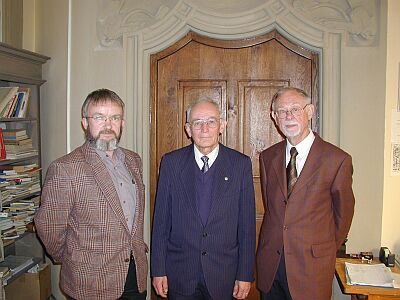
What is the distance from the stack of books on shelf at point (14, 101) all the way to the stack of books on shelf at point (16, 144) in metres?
0.12

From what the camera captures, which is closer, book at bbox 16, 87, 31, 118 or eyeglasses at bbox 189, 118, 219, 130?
eyeglasses at bbox 189, 118, 219, 130

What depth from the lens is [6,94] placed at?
2621mm

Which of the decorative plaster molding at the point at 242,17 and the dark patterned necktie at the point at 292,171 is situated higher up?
the decorative plaster molding at the point at 242,17

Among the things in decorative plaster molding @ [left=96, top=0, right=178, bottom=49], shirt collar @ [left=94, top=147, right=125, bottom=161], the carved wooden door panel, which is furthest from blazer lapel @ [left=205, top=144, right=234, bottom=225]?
decorative plaster molding @ [left=96, top=0, right=178, bottom=49]

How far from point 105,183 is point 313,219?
40.9 inches

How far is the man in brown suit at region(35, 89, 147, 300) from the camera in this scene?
5.85ft

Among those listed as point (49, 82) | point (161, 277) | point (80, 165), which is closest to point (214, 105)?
point (80, 165)

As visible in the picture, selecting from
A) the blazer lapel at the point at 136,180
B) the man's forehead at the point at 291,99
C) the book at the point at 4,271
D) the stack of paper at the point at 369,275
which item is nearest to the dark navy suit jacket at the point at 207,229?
the blazer lapel at the point at 136,180

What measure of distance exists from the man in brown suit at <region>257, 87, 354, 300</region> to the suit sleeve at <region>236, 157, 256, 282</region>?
0.09 m

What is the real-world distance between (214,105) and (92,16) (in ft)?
4.51

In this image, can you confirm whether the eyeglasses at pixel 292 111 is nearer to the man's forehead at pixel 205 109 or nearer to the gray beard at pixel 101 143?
the man's forehead at pixel 205 109

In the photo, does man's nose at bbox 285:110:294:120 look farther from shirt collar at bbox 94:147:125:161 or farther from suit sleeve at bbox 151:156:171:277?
shirt collar at bbox 94:147:125:161

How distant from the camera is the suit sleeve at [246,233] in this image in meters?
2.01

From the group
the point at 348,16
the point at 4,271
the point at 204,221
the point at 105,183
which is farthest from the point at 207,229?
the point at 348,16
